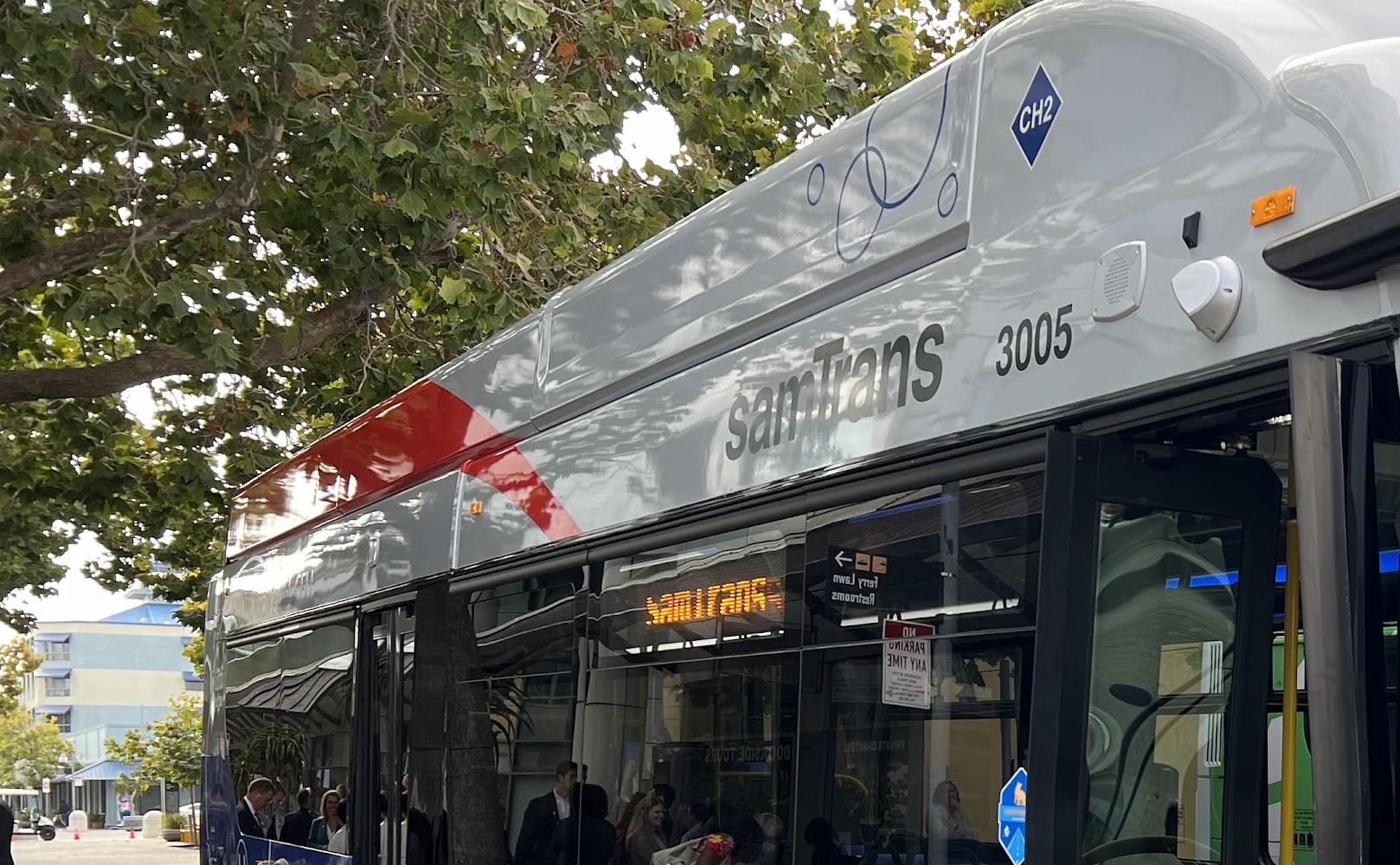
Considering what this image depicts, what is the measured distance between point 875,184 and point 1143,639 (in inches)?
50.3

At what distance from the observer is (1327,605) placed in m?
2.06

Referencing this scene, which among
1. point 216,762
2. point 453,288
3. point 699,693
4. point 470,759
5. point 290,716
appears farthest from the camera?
point 453,288

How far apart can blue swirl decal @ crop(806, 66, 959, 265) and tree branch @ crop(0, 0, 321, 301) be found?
6.36m

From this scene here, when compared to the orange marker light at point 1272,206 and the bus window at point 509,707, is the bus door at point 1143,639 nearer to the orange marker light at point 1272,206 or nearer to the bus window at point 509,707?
the orange marker light at point 1272,206

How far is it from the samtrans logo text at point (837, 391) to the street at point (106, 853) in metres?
33.7

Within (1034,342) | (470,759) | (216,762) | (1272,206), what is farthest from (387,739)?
(1272,206)

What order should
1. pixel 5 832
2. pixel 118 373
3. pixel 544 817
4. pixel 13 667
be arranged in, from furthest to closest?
1. pixel 13 667
2. pixel 118 373
3. pixel 5 832
4. pixel 544 817

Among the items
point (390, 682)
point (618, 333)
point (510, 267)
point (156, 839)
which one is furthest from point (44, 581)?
point (156, 839)

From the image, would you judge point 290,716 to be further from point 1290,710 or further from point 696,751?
point 1290,710

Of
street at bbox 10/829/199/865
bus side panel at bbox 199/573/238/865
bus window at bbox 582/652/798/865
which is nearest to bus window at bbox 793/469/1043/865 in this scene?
bus window at bbox 582/652/798/865

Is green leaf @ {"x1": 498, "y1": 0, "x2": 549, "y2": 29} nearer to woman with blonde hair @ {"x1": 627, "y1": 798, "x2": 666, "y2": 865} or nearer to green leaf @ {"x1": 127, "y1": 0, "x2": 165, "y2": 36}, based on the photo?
green leaf @ {"x1": 127, "y1": 0, "x2": 165, "y2": 36}

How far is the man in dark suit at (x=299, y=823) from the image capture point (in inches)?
283

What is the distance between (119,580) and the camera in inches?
869

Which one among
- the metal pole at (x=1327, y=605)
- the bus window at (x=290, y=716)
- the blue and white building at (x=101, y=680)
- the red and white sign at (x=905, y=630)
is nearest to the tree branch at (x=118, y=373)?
the bus window at (x=290, y=716)
